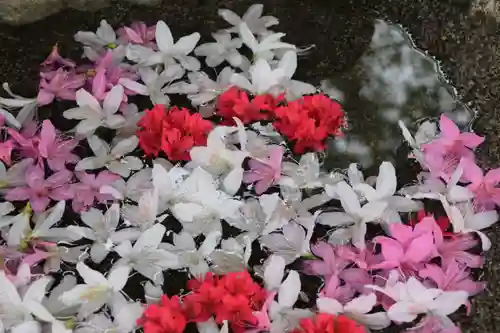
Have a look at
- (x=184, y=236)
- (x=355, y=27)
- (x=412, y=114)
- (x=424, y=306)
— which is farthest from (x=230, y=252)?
(x=355, y=27)

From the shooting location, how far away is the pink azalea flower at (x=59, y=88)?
0.88 metres

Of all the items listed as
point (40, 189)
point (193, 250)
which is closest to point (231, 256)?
point (193, 250)

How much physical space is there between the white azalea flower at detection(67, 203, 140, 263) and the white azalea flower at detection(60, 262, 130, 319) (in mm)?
50

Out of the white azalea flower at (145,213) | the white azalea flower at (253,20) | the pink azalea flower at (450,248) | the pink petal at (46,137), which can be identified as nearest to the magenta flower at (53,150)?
the pink petal at (46,137)

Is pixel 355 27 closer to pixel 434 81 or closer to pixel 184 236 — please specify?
pixel 434 81

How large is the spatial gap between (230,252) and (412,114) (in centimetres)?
35

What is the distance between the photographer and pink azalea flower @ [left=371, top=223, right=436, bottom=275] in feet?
2.30

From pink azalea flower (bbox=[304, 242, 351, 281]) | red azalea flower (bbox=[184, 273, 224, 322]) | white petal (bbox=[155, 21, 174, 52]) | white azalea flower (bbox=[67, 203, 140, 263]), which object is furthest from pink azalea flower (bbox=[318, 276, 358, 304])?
white petal (bbox=[155, 21, 174, 52])

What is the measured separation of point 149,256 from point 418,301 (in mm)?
291

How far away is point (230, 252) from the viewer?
0.73 metres

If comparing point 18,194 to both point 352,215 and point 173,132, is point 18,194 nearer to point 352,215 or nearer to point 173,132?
point 173,132

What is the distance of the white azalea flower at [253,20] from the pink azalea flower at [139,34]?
0.12 metres

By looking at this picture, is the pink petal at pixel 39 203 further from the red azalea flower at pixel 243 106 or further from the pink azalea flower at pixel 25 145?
the red azalea flower at pixel 243 106

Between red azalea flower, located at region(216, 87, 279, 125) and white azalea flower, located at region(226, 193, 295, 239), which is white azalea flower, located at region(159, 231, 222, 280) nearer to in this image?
white azalea flower, located at region(226, 193, 295, 239)
